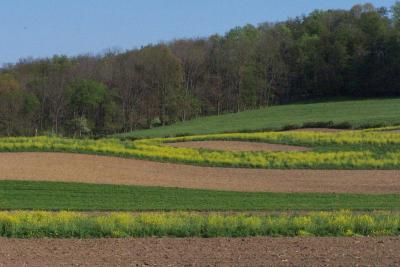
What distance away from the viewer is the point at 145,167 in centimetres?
3244

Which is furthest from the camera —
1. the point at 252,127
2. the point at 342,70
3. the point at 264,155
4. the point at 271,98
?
the point at 271,98

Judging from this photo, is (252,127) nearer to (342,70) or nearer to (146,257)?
(342,70)

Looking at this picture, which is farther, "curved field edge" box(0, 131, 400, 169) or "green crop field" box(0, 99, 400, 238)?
"curved field edge" box(0, 131, 400, 169)

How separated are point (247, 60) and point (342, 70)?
53.6ft

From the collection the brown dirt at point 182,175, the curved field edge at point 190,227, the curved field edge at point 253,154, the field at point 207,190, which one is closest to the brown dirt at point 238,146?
the field at point 207,190

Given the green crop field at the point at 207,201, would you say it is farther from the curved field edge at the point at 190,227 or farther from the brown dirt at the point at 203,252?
the brown dirt at the point at 203,252

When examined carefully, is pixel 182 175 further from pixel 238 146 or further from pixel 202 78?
pixel 202 78

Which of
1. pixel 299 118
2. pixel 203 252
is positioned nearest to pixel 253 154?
pixel 203 252

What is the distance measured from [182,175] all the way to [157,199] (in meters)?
8.09

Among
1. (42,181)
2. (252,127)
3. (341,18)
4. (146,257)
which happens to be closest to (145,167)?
(42,181)

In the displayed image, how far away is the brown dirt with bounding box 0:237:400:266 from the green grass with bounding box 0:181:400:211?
301 inches

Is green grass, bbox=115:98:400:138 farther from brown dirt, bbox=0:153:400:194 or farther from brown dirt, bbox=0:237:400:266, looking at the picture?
brown dirt, bbox=0:237:400:266

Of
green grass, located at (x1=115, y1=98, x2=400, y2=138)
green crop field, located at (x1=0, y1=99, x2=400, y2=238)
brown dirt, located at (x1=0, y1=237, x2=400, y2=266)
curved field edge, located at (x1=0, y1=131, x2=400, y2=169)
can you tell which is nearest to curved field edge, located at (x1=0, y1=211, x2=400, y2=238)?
green crop field, located at (x1=0, y1=99, x2=400, y2=238)

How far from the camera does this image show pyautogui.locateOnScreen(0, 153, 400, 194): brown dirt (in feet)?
89.4
